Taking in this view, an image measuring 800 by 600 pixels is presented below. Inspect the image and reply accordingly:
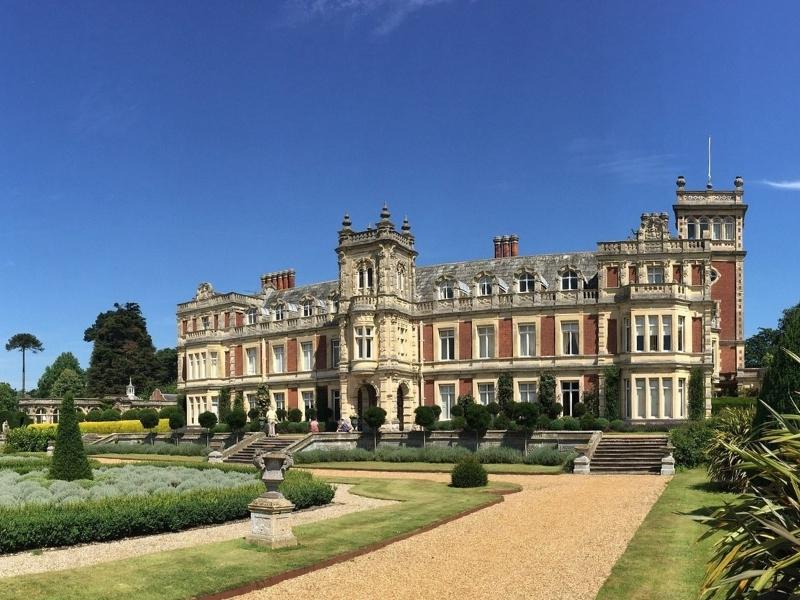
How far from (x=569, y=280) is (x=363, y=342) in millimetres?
11450

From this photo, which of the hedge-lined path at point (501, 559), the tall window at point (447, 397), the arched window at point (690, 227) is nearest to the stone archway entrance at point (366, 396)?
the tall window at point (447, 397)

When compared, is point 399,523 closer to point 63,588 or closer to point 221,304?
point 63,588

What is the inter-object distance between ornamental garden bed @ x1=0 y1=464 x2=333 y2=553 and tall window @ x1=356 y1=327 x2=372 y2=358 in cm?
1860

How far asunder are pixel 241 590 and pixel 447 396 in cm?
3376

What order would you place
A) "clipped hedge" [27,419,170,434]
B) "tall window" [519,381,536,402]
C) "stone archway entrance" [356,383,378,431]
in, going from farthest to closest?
"clipped hedge" [27,419,170,434] → "stone archway entrance" [356,383,378,431] → "tall window" [519,381,536,402]

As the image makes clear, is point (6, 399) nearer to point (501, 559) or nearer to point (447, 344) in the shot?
point (447, 344)

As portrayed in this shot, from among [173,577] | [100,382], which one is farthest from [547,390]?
[100,382]

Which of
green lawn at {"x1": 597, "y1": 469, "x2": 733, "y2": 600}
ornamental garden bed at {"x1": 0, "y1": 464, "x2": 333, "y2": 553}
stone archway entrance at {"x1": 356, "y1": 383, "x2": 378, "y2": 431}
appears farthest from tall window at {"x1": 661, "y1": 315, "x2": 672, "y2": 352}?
ornamental garden bed at {"x1": 0, "y1": 464, "x2": 333, "y2": 553}

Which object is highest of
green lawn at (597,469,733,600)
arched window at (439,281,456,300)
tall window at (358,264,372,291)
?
tall window at (358,264,372,291)

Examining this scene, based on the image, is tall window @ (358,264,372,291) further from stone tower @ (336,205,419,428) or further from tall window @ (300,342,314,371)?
tall window @ (300,342,314,371)

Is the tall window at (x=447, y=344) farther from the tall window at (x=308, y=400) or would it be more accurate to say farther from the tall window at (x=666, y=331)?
the tall window at (x=666, y=331)

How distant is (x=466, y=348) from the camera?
43.9 m

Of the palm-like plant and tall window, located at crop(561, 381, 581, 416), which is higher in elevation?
the palm-like plant

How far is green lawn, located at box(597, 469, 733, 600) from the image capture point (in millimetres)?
10725
